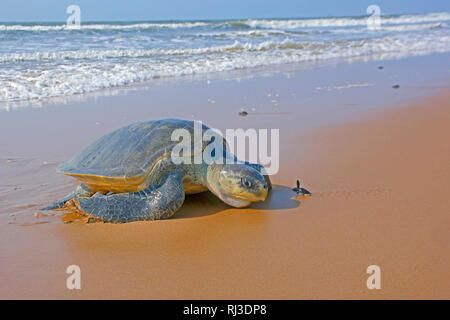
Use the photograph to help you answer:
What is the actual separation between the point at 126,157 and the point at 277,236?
154 centimetres

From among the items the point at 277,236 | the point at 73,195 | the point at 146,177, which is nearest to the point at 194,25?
the point at 73,195

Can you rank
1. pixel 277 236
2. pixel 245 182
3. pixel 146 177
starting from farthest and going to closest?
pixel 146 177 < pixel 245 182 < pixel 277 236

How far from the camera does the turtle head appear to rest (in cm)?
366

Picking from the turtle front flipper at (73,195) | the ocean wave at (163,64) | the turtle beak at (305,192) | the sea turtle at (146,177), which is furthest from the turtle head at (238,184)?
the ocean wave at (163,64)

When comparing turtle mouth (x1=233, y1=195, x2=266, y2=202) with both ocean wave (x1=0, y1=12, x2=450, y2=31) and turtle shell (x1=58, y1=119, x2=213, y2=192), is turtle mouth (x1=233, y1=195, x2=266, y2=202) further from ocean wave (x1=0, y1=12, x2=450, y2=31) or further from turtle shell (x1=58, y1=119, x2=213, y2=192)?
ocean wave (x1=0, y1=12, x2=450, y2=31)

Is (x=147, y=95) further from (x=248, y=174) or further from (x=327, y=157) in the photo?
(x=248, y=174)

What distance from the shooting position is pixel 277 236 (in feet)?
10.7

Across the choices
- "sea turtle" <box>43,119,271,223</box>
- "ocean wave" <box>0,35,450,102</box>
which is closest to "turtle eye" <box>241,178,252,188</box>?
"sea turtle" <box>43,119,271,223</box>

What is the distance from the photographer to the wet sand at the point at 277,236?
2.60m

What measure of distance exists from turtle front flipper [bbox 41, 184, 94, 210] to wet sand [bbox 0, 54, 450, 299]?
0.17 meters

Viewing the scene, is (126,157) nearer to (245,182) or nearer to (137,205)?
(137,205)

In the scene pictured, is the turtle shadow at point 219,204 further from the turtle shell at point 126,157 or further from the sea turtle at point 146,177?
the turtle shell at point 126,157
